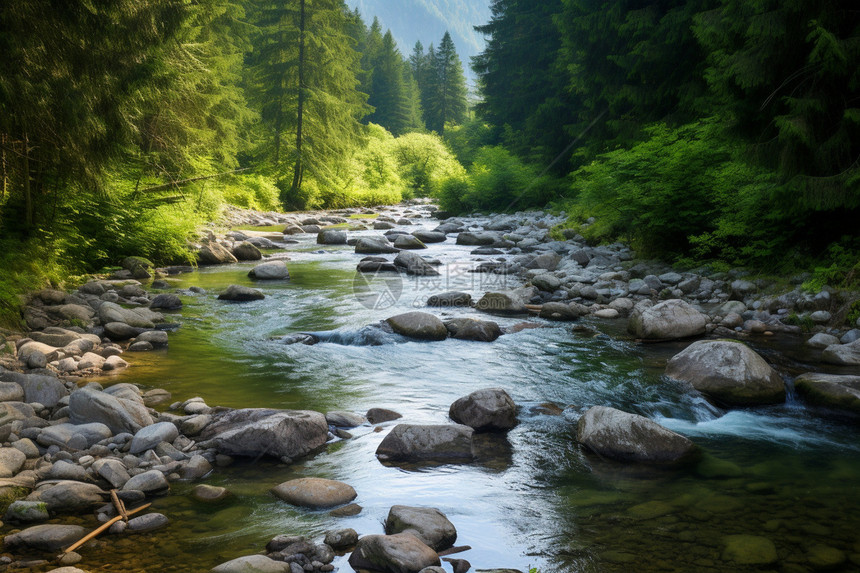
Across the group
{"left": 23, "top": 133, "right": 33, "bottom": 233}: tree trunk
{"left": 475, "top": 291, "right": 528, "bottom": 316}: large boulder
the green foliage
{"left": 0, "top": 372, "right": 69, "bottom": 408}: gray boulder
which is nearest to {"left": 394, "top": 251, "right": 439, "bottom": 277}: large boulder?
{"left": 475, "top": 291, "right": 528, "bottom": 316}: large boulder

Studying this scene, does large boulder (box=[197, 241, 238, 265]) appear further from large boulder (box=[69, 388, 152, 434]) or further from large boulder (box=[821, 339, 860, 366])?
large boulder (box=[821, 339, 860, 366])

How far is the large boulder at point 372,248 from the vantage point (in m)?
16.0

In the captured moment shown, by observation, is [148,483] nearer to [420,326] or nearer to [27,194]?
[420,326]

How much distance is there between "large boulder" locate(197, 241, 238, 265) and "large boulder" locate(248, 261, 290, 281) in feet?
6.92

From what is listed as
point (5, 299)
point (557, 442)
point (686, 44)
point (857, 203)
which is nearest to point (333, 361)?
point (557, 442)

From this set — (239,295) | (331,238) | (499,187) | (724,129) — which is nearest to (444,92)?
(499,187)

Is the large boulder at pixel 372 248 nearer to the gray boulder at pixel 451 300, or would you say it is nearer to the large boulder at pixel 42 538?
the gray boulder at pixel 451 300

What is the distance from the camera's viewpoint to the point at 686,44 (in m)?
13.2

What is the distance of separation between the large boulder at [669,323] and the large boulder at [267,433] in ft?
15.4

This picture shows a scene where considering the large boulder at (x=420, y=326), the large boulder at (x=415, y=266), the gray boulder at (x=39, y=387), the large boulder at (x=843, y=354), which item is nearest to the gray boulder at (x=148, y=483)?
the gray boulder at (x=39, y=387)

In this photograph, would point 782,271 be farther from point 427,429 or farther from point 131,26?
point 131,26

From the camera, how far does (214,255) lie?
1391 centimetres

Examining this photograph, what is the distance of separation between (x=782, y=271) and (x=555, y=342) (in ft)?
12.7

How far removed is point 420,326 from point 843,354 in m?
4.89
